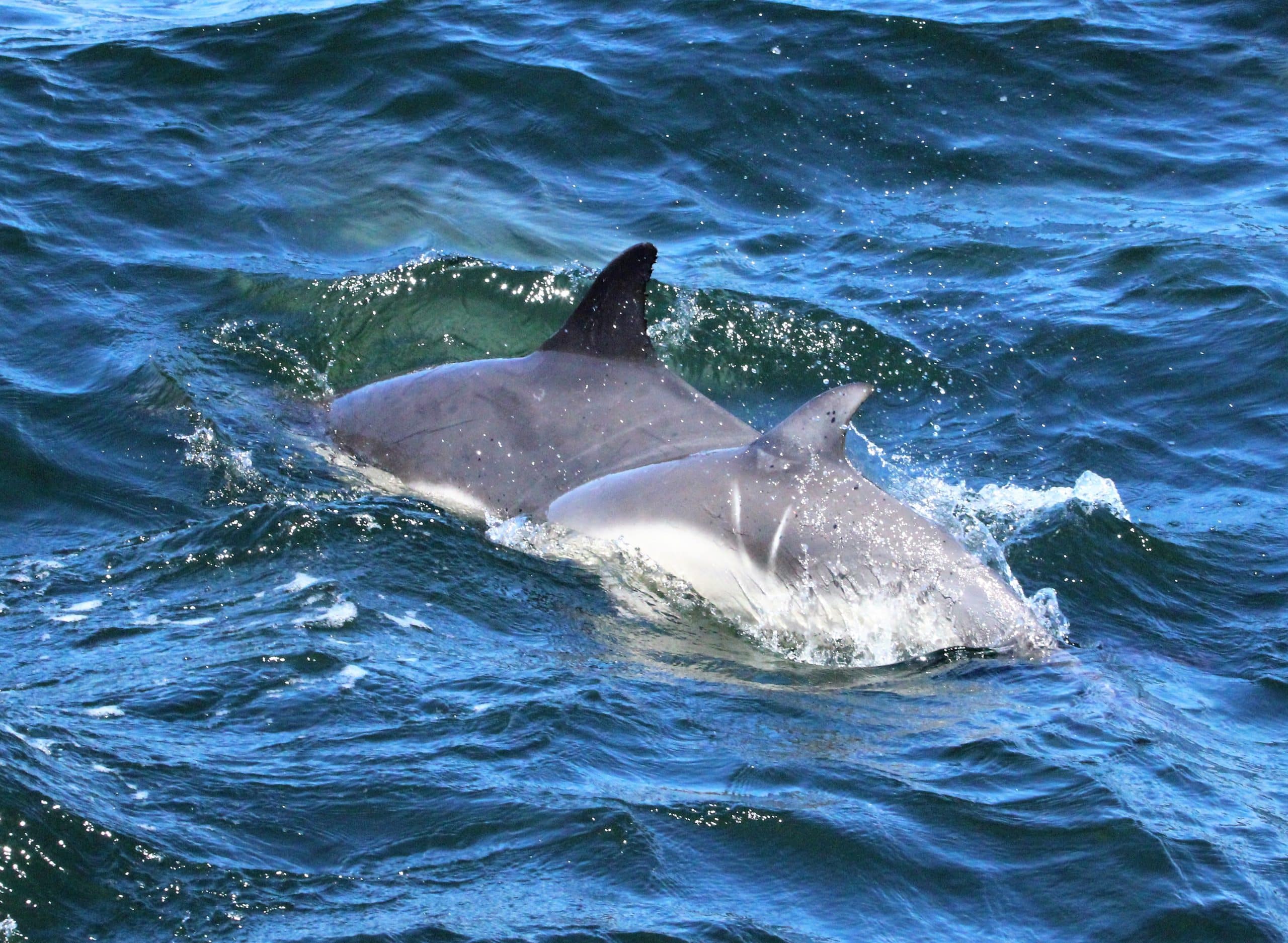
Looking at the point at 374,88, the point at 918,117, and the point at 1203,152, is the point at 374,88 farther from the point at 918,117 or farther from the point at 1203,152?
the point at 1203,152

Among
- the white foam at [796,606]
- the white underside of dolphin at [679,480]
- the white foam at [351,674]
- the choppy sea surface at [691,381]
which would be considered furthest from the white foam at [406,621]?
the white underside of dolphin at [679,480]

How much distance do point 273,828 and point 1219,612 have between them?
611cm

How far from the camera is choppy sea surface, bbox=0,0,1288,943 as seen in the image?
6.23 metres

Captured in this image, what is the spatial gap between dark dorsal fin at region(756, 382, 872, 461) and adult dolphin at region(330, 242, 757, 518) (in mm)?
989

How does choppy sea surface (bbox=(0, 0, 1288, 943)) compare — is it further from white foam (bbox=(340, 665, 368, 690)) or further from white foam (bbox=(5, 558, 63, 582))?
white foam (bbox=(5, 558, 63, 582))

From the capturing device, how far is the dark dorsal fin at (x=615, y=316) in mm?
10094

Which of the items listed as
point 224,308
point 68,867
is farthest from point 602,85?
point 68,867

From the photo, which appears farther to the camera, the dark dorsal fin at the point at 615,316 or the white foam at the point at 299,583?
the dark dorsal fin at the point at 615,316

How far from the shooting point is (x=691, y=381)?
12.8 metres

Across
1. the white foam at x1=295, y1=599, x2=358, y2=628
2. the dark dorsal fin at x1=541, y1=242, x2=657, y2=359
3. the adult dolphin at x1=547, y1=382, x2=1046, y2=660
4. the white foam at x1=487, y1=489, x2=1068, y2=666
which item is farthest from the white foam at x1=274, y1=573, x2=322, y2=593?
the dark dorsal fin at x1=541, y1=242, x2=657, y2=359

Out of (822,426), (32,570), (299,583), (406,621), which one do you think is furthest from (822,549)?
(32,570)

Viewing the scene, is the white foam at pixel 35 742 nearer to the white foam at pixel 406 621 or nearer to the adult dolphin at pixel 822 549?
the white foam at pixel 406 621

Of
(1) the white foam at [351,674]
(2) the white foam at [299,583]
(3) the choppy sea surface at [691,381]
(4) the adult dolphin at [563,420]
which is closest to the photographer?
(3) the choppy sea surface at [691,381]

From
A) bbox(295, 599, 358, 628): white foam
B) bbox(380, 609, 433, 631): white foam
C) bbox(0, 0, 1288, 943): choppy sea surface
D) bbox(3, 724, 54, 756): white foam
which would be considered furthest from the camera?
bbox(380, 609, 433, 631): white foam
